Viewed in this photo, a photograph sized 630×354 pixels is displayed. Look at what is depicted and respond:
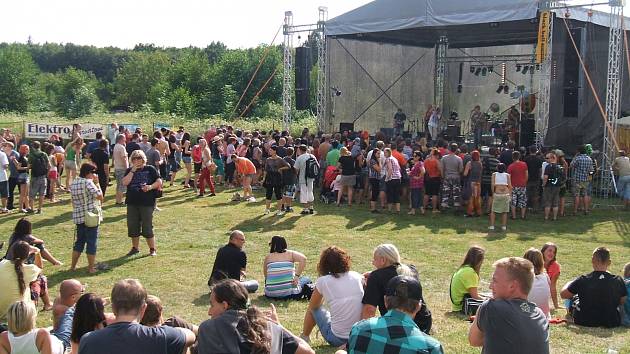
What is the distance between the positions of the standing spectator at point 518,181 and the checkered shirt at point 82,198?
7739 millimetres

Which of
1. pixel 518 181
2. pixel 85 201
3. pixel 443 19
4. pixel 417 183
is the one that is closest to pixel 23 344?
pixel 85 201

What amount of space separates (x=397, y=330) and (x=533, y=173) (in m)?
10.9

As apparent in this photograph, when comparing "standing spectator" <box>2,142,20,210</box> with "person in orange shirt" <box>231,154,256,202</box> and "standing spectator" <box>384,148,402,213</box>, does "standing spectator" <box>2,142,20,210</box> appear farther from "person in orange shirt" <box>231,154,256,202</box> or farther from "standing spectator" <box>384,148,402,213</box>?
"standing spectator" <box>384,148,402,213</box>

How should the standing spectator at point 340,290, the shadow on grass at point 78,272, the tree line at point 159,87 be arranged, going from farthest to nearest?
the tree line at point 159,87 → the shadow on grass at point 78,272 → the standing spectator at point 340,290

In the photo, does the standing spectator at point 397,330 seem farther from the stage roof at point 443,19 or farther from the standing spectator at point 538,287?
the stage roof at point 443,19

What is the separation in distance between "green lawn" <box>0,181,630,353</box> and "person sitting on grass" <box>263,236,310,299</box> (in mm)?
142

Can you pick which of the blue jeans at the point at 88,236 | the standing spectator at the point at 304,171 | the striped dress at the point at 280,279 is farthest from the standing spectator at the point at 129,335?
the standing spectator at the point at 304,171

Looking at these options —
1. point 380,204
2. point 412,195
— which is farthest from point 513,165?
point 380,204

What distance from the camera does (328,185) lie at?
48.5ft

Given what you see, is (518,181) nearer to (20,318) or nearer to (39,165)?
(39,165)

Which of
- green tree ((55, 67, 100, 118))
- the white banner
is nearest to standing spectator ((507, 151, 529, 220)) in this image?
the white banner

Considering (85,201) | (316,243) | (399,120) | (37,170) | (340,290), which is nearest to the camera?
(340,290)

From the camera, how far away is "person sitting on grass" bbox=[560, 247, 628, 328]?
21.4ft

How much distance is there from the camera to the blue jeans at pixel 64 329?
518 cm
